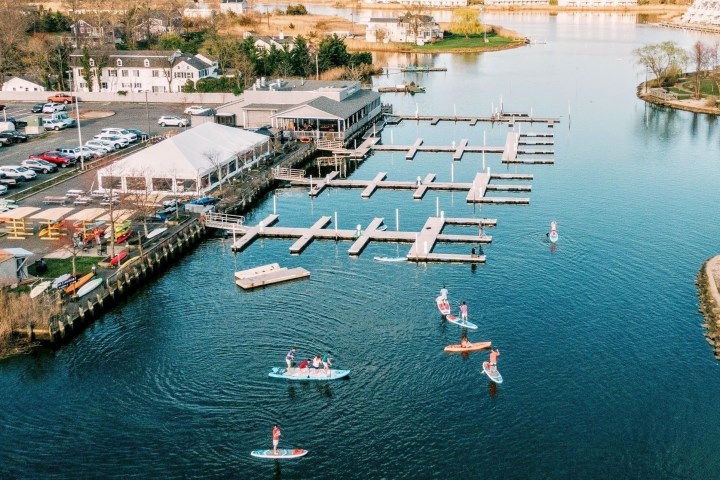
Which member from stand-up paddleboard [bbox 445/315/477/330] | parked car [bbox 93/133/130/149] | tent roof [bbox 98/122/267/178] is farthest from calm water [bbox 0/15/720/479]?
parked car [bbox 93/133/130/149]

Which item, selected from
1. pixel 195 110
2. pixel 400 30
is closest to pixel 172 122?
pixel 195 110

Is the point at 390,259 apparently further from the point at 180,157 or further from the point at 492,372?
the point at 180,157

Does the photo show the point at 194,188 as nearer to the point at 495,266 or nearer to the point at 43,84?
the point at 495,266

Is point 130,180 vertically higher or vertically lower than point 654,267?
higher

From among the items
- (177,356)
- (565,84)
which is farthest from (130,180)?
(565,84)

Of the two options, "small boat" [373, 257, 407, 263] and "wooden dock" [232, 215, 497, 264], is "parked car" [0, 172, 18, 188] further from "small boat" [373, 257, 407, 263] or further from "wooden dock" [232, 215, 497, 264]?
"small boat" [373, 257, 407, 263]

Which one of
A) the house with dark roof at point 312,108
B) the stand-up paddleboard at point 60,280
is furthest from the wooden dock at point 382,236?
the house with dark roof at point 312,108
